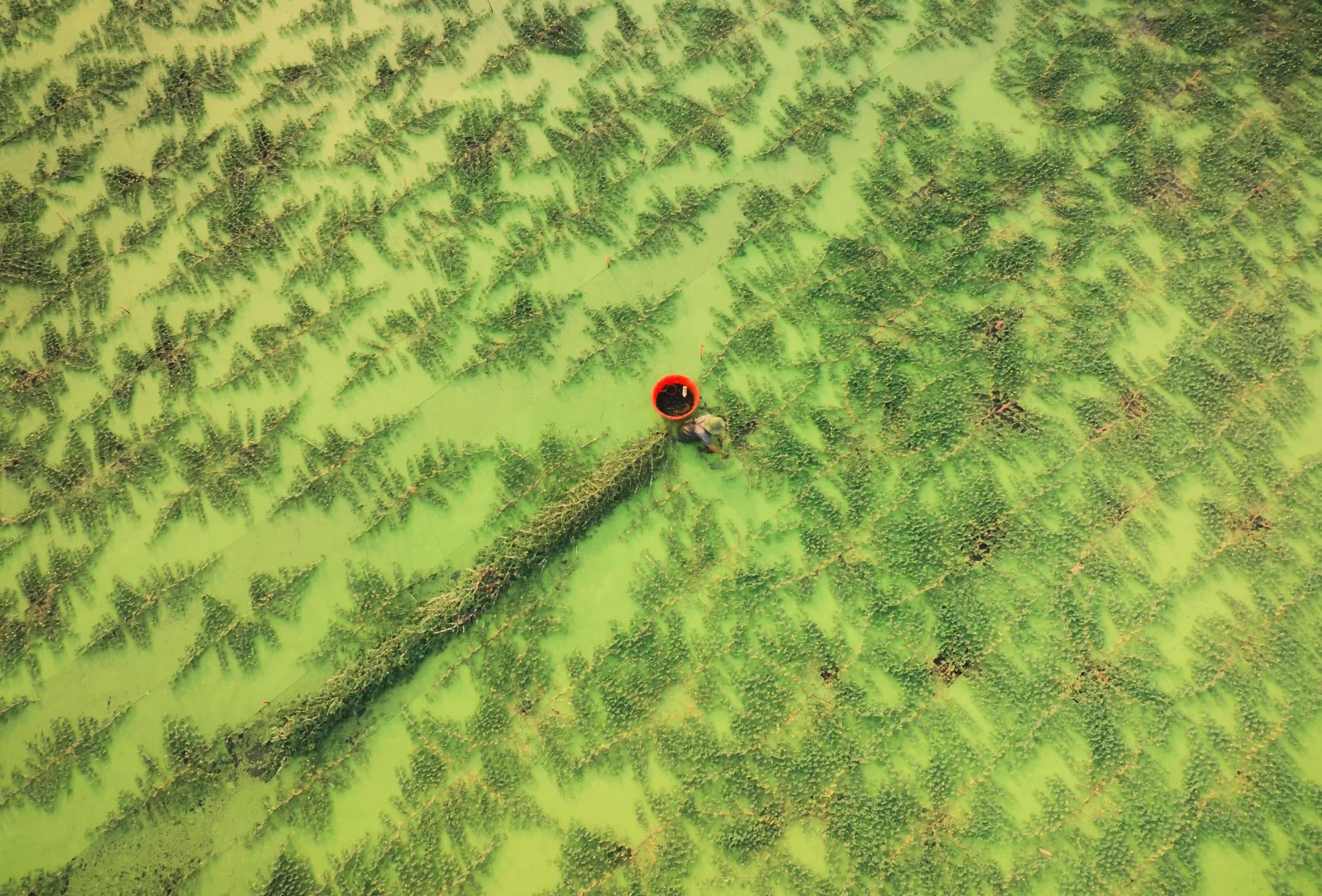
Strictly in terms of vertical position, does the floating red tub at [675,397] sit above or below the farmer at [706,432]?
above

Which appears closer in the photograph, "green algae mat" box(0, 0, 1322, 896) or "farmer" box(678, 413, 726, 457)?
"green algae mat" box(0, 0, 1322, 896)

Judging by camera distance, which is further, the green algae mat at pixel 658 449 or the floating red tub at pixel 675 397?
the floating red tub at pixel 675 397

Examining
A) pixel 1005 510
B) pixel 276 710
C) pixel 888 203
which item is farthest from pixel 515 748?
pixel 888 203

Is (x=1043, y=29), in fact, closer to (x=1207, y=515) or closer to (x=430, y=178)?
(x=1207, y=515)

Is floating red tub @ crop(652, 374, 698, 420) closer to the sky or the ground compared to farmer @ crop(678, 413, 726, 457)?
closer to the sky

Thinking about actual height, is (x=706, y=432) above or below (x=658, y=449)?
above
